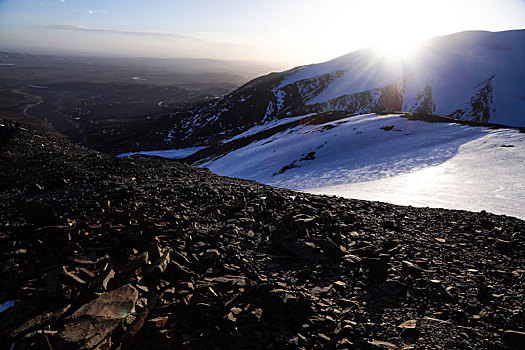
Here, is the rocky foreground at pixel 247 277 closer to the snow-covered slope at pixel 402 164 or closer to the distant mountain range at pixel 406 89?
the snow-covered slope at pixel 402 164

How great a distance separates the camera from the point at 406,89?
144250 millimetres

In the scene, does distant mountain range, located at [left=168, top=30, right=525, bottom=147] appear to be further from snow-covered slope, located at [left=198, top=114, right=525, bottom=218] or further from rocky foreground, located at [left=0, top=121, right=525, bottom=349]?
rocky foreground, located at [left=0, top=121, right=525, bottom=349]

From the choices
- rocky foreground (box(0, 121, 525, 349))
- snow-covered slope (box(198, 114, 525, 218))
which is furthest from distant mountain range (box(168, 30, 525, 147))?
rocky foreground (box(0, 121, 525, 349))

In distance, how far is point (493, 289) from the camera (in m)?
6.41

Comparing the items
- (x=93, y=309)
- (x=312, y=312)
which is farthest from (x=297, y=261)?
(x=93, y=309)

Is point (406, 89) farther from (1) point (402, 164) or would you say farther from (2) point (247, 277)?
(2) point (247, 277)

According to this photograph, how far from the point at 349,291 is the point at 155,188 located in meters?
10.5

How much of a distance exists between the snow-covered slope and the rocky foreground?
7925 mm

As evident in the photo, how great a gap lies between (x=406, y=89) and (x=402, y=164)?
139628mm

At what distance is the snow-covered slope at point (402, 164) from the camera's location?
58.9 ft

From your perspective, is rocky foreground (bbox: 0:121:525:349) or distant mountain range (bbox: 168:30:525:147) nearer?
rocky foreground (bbox: 0:121:525:349)

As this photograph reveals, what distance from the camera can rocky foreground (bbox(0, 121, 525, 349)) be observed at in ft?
15.9

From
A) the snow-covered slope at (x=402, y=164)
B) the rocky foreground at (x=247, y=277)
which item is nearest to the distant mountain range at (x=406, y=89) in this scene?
the snow-covered slope at (x=402, y=164)

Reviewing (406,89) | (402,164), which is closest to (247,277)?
(402,164)
